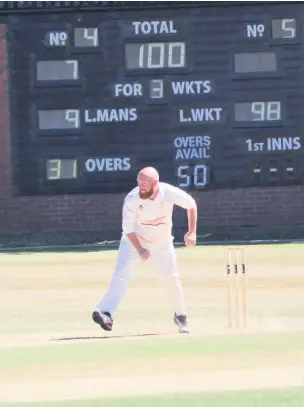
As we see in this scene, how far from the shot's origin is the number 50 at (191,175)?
2955 cm

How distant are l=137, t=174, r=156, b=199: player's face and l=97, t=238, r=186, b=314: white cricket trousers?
2.08ft

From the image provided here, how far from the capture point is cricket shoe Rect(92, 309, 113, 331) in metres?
13.6

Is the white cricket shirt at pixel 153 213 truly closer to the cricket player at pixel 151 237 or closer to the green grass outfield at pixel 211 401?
the cricket player at pixel 151 237

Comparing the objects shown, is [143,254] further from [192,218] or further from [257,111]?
[257,111]

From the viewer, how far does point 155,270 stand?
44.0ft

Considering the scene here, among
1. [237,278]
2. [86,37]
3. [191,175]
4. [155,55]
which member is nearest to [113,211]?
[191,175]

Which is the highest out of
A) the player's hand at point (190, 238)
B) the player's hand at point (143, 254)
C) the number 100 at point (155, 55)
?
the number 100 at point (155, 55)

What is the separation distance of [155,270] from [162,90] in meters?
16.1

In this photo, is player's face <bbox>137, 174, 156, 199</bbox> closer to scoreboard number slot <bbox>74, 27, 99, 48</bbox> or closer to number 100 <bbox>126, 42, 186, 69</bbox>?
number 100 <bbox>126, 42, 186, 69</bbox>

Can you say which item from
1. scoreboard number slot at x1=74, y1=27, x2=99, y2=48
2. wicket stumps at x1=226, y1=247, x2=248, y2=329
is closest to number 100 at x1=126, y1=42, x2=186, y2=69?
scoreboard number slot at x1=74, y1=27, x2=99, y2=48

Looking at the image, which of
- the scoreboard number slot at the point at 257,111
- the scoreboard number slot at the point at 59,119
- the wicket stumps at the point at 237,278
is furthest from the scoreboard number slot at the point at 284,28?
the wicket stumps at the point at 237,278

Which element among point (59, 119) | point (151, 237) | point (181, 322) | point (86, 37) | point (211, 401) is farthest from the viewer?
point (86, 37)

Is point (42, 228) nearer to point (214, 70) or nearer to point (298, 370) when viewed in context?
point (214, 70)

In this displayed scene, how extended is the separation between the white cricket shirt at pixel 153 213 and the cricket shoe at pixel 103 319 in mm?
875
